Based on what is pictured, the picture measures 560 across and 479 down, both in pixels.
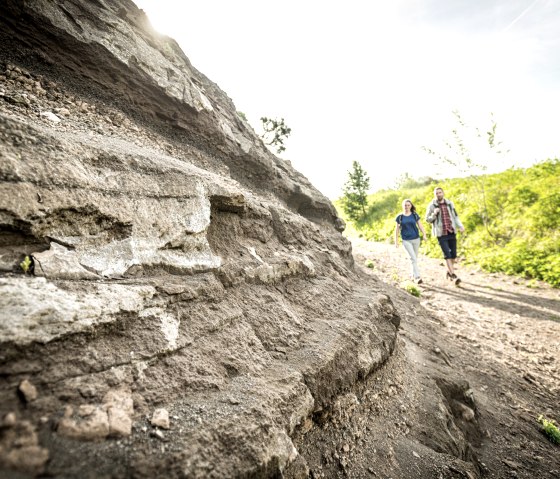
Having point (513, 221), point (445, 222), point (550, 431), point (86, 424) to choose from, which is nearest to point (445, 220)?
point (445, 222)

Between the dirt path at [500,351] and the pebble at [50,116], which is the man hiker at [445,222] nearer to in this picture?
the dirt path at [500,351]

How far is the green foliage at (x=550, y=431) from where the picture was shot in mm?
3424

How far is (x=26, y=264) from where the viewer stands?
1.74 m

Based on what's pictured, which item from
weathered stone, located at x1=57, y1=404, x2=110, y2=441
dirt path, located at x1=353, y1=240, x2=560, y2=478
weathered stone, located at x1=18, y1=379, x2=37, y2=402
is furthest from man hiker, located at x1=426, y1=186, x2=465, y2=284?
weathered stone, located at x1=18, y1=379, x2=37, y2=402

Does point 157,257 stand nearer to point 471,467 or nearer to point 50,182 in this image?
point 50,182

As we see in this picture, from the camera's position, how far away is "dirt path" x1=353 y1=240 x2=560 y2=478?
3.25 metres

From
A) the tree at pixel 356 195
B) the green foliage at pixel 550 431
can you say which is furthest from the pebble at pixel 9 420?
the tree at pixel 356 195

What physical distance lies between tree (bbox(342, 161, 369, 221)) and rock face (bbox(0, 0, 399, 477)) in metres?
19.4

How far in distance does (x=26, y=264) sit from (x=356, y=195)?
23022 millimetres

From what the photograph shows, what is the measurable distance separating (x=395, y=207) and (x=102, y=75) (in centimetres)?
2081

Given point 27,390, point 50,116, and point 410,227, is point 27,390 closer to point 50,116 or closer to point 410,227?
point 50,116

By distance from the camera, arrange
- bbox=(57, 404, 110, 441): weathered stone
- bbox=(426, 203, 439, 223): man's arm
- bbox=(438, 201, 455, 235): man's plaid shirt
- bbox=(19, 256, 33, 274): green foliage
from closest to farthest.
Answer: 1. bbox=(57, 404, 110, 441): weathered stone
2. bbox=(19, 256, 33, 274): green foliage
3. bbox=(438, 201, 455, 235): man's plaid shirt
4. bbox=(426, 203, 439, 223): man's arm

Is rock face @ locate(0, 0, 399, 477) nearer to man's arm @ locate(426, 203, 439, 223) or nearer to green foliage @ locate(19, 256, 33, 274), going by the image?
green foliage @ locate(19, 256, 33, 274)

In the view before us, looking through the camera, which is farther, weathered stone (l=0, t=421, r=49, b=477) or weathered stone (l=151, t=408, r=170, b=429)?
weathered stone (l=151, t=408, r=170, b=429)
